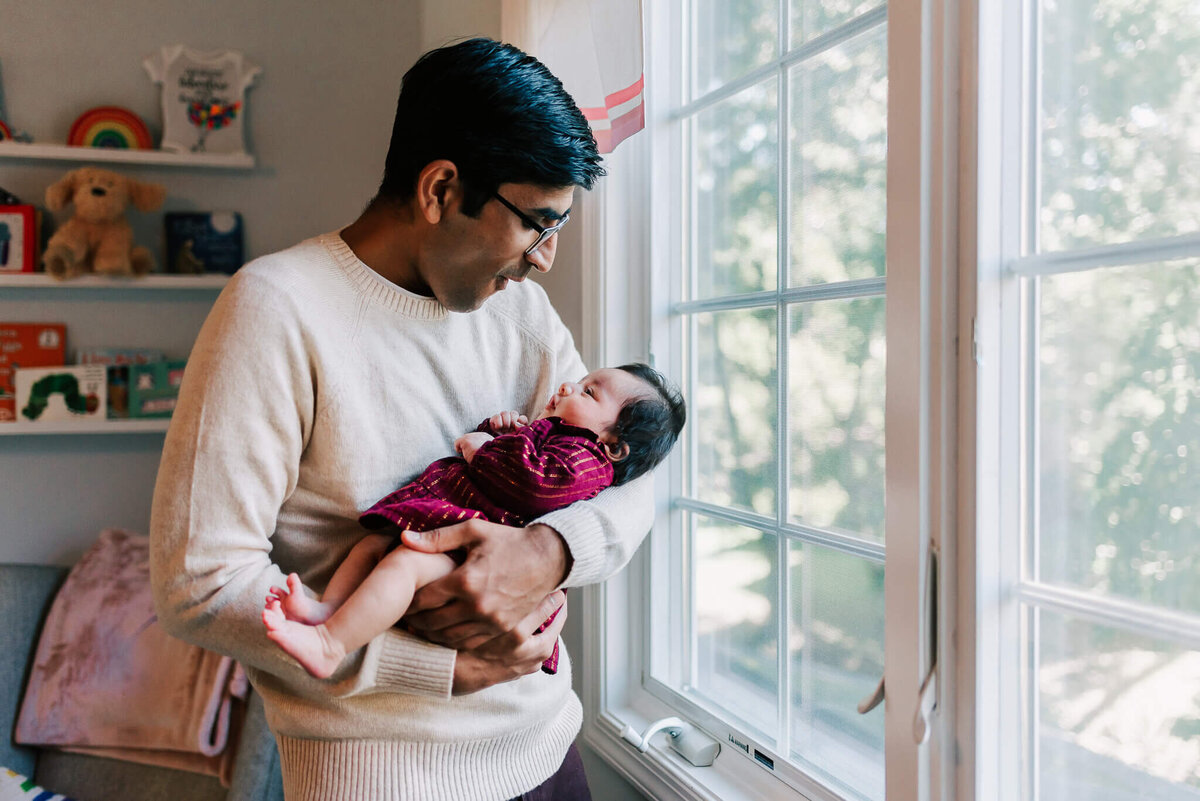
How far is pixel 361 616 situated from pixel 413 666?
11 cm

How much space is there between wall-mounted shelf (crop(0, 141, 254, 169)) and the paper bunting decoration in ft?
0.11

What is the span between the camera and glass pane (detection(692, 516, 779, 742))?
4.95ft

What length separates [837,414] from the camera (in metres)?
1.33

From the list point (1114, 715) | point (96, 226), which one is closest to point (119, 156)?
point (96, 226)

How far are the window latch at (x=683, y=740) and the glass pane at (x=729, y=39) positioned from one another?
1240 millimetres

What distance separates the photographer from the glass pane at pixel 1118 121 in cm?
85

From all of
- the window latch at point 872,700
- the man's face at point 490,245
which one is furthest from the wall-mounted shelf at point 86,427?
the window latch at point 872,700

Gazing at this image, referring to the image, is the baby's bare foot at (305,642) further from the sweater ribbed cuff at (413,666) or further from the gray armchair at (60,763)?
the gray armchair at (60,763)

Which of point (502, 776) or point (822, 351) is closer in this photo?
point (502, 776)

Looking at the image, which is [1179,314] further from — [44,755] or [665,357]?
[44,755]

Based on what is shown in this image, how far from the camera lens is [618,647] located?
1.90 meters

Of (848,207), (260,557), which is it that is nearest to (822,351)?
(848,207)

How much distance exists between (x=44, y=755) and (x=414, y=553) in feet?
6.65

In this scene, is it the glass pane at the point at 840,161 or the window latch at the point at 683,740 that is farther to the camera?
the window latch at the point at 683,740
